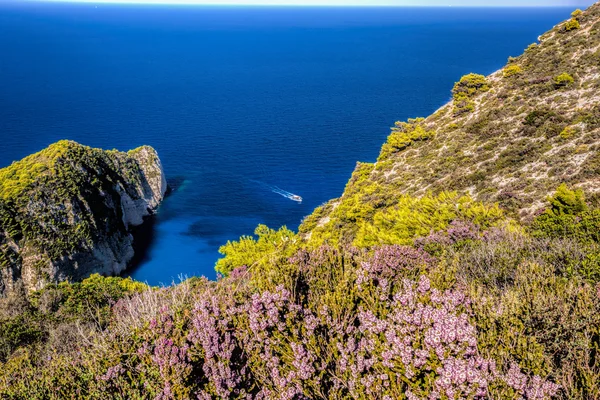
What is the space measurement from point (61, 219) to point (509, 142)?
4561 cm

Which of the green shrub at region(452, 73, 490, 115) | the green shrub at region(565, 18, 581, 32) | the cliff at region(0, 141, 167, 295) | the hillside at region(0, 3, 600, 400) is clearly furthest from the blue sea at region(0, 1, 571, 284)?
the hillside at region(0, 3, 600, 400)

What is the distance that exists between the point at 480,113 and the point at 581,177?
2044 centimetres

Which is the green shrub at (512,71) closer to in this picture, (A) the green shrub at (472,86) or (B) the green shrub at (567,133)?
(A) the green shrub at (472,86)

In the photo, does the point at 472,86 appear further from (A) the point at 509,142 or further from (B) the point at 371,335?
(B) the point at 371,335

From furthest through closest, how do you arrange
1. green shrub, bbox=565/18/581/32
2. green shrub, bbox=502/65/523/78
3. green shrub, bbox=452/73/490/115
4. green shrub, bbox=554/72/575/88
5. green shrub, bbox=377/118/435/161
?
green shrub, bbox=452/73/490/115
green shrub, bbox=565/18/581/32
green shrub, bbox=502/65/523/78
green shrub, bbox=377/118/435/161
green shrub, bbox=554/72/575/88

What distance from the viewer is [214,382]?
7.78m

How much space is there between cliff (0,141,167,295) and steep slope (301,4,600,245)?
84.7ft

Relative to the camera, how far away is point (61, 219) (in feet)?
157

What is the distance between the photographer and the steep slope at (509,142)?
28938 millimetres

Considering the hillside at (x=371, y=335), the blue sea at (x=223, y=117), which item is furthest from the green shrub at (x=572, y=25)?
the hillside at (x=371, y=335)

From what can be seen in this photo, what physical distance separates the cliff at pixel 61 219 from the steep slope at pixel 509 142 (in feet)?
84.7

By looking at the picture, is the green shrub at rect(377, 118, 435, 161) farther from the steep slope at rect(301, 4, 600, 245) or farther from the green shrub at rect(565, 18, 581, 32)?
the green shrub at rect(565, 18, 581, 32)

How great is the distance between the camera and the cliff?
4381 cm

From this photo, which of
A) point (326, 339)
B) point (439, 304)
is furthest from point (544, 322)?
point (326, 339)
